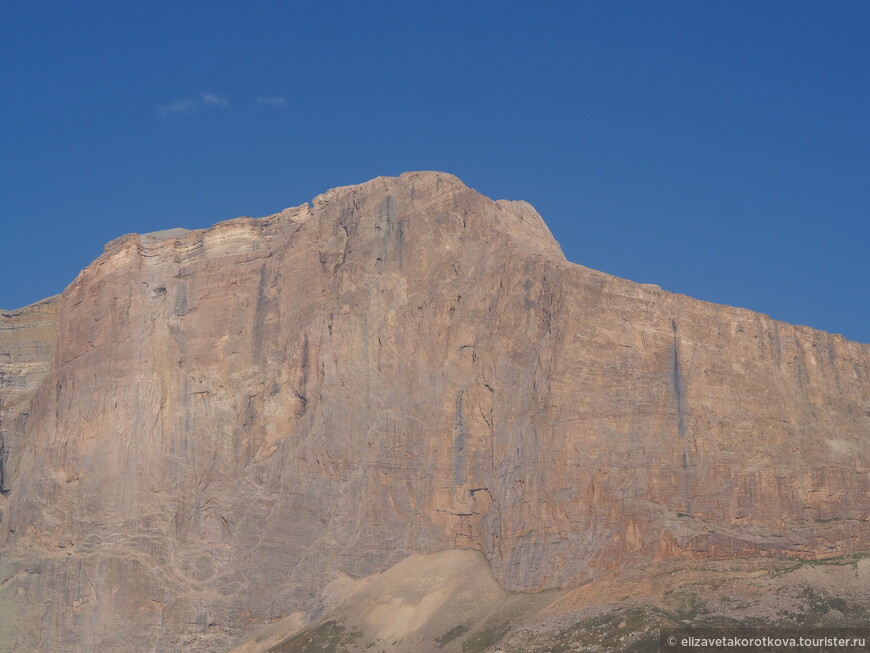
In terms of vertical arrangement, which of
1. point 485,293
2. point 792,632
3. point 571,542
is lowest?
point 792,632

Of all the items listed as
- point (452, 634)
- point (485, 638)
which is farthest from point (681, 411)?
point (452, 634)

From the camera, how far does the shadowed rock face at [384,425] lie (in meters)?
94.5

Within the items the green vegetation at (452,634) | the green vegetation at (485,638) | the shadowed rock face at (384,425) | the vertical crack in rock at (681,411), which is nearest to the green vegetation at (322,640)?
the shadowed rock face at (384,425)

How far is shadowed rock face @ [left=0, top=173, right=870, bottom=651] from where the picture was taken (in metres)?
94.5

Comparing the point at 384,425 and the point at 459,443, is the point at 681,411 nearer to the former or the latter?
the point at 459,443

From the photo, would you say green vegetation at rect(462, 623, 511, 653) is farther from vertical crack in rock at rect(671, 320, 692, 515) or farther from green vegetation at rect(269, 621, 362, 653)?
vertical crack in rock at rect(671, 320, 692, 515)

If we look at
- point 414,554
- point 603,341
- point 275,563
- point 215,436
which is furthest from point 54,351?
point 603,341

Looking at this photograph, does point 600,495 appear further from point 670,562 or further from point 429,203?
point 429,203

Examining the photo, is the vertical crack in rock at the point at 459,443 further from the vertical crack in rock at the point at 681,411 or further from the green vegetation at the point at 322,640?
the vertical crack in rock at the point at 681,411

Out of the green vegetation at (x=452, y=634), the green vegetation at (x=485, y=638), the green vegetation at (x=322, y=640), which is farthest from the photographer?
the green vegetation at (x=322, y=640)

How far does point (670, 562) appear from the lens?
3519 inches

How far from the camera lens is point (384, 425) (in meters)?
104

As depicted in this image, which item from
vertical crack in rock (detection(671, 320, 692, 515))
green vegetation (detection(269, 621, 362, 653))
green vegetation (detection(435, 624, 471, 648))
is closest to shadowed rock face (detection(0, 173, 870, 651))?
vertical crack in rock (detection(671, 320, 692, 515))

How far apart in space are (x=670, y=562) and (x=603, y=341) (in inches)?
581
